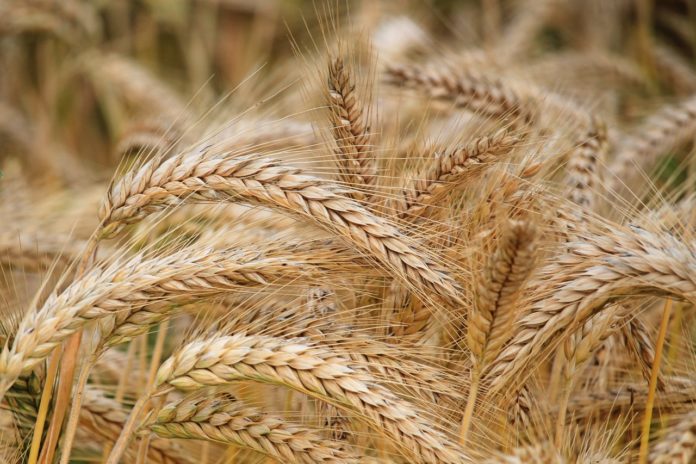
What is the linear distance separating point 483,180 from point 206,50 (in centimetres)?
407

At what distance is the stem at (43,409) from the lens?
138cm

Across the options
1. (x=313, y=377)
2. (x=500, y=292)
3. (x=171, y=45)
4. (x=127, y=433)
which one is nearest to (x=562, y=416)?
(x=500, y=292)

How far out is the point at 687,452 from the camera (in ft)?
4.59

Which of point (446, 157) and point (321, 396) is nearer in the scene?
point (321, 396)

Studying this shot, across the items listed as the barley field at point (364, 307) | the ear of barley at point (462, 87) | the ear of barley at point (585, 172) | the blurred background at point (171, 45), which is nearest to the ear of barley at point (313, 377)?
the barley field at point (364, 307)

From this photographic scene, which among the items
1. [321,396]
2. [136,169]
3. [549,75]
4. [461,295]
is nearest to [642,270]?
[461,295]

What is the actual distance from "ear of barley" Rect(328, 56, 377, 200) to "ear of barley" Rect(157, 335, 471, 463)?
35 cm

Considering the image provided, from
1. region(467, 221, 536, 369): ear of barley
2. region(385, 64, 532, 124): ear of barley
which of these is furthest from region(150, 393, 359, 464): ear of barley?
region(385, 64, 532, 124): ear of barley

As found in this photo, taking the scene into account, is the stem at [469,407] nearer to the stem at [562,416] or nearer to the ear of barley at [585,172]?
the stem at [562,416]

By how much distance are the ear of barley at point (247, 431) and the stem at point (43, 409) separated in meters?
0.22

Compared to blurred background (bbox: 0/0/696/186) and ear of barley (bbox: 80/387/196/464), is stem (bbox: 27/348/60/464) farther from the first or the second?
blurred background (bbox: 0/0/696/186)

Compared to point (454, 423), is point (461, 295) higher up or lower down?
higher up

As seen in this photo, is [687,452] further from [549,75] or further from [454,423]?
[549,75]

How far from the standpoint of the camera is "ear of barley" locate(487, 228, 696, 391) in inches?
50.5
